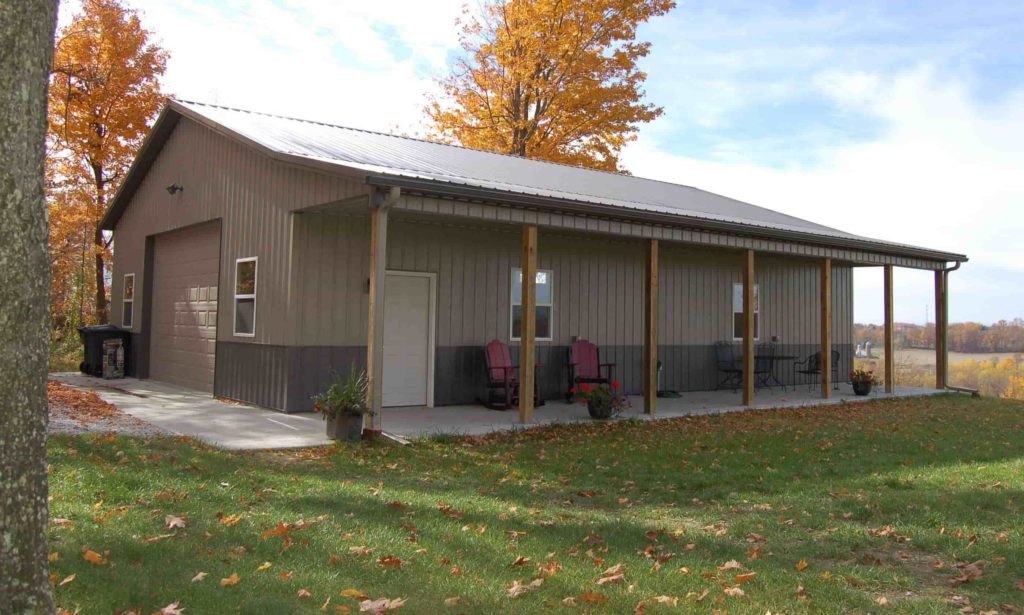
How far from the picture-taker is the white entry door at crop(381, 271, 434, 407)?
35.7 feet

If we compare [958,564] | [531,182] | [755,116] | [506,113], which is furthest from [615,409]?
[506,113]

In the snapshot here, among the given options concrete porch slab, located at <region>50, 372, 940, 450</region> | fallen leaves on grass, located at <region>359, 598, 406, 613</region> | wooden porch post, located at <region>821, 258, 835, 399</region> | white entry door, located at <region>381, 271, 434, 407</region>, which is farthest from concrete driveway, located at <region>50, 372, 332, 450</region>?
wooden porch post, located at <region>821, 258, 835, 399</region>

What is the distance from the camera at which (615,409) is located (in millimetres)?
10367

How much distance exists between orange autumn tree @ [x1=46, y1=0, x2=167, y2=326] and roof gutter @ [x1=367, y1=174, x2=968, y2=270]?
598 inches

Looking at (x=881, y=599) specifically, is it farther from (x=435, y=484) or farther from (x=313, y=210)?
(x=313, y=210)

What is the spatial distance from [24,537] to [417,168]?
288 inches

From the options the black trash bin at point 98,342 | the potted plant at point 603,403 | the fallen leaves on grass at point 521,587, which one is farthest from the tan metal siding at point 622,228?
the black trash bin at point 98,342

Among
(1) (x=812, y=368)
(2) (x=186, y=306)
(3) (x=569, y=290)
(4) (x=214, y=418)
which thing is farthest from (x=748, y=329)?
(2) (x=186, y=306)

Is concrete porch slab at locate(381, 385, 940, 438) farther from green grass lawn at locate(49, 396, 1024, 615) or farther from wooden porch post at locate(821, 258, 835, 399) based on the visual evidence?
green grass lawn at locate(49, 396, 1024, 615)

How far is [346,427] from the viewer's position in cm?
798

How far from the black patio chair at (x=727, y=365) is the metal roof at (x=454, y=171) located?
2.59 meters

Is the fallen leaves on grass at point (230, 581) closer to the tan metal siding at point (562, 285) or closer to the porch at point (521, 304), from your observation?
the porch at point (521, 304)

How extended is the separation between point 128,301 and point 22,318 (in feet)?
45.9

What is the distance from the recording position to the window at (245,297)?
35.4ft
